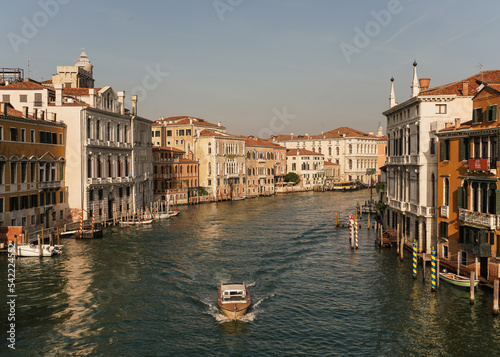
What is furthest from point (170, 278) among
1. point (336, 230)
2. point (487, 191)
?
point (336, 230)

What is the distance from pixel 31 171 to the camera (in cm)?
3362

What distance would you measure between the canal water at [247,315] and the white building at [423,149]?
7.90 ft

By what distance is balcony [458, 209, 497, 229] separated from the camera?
20.8 meters

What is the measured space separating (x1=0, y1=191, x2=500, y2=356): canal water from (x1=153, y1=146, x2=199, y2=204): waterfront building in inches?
1142

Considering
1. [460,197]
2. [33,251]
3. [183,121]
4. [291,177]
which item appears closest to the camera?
[460,197]

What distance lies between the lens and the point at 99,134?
42219mm

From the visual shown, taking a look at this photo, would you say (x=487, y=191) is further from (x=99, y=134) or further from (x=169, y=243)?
(x=99, y=134)

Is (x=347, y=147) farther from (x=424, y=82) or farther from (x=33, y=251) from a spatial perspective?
(x=33, y=251)

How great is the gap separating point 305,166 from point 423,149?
78023 millimetres

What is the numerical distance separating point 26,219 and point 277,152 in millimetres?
68249

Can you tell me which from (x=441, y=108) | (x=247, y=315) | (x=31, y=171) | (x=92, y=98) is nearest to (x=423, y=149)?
(x=441, y=108)

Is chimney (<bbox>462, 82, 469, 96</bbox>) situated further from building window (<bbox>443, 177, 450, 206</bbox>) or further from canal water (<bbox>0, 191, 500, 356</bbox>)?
canal water (<bbox>0, 191, 500, 356</bbox>)

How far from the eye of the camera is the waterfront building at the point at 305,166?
10475 cm

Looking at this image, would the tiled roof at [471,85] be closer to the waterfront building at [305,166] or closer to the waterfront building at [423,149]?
the waterfront building at [423,149]
